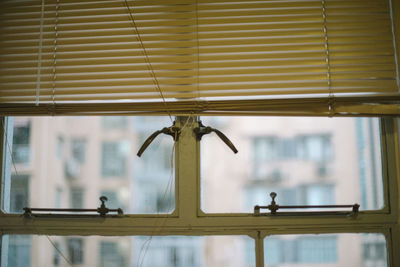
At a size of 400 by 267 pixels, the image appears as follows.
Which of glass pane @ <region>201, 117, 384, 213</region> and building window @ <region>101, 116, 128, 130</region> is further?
building window @ <region>101, 116, 128, 130</region>

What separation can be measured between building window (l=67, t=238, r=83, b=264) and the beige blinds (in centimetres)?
56

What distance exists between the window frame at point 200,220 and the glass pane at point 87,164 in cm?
6

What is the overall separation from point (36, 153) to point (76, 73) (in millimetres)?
416

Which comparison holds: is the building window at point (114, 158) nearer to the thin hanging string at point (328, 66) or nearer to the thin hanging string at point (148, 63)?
the thin hanging string at point (148, 63)

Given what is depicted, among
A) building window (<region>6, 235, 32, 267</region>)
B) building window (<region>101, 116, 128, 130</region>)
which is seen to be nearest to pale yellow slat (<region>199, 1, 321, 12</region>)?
building window (<region>101, 116, 128, 130</region>)

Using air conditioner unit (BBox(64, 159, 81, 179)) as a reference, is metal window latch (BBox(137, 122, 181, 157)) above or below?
above

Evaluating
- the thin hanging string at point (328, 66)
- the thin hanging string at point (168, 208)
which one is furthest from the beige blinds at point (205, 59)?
the thin hanging string at point (168, 208)

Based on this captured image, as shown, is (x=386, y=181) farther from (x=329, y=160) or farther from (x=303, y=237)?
(x=303, y=237)

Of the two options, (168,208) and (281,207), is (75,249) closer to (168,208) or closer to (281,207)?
(168,208)

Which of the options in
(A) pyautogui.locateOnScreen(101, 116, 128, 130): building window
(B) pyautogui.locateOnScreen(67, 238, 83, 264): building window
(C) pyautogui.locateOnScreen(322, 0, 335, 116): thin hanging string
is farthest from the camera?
(A) pyautogui.locateOnScreen(101, 116, 128, 130): building window

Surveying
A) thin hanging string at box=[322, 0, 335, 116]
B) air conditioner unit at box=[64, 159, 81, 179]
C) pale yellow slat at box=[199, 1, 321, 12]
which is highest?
pale yellow slat at box=[199, 1, 321, 12]

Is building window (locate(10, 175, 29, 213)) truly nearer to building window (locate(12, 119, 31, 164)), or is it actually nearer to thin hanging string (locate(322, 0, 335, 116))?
building window (locate(12, 119, 31, 164))

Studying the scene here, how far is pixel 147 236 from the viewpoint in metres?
1.92

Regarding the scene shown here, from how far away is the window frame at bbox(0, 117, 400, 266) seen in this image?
1.87 metres
